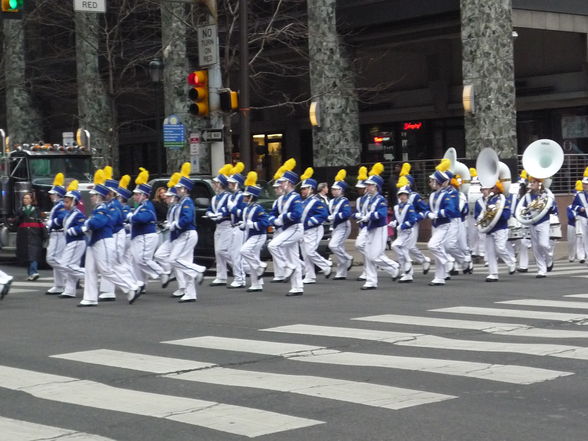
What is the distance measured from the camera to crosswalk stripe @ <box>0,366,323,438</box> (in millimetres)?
8094

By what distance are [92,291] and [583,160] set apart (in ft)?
55.6

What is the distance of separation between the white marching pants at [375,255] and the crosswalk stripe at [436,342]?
206 inches

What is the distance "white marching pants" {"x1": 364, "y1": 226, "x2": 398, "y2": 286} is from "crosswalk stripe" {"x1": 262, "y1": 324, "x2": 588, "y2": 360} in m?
5.22

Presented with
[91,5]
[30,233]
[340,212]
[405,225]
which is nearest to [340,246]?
[340,212]

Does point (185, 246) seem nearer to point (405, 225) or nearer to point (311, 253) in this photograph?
point (311, 253)

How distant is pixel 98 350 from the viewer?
39.6 feet

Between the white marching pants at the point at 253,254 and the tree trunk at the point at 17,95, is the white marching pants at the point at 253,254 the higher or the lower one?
the lower one

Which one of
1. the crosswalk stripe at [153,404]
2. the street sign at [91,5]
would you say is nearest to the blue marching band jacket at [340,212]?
the street sign at [91,5]

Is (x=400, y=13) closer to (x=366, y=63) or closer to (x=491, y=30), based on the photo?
(x=491, y=30)

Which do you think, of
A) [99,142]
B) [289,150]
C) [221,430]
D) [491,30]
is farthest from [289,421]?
[289,150]

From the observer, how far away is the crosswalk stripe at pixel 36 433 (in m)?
7.84

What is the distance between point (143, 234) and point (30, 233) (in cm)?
377

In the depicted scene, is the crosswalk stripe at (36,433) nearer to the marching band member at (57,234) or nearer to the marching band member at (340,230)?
the marching band member at (57,234)

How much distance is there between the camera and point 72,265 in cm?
1853
